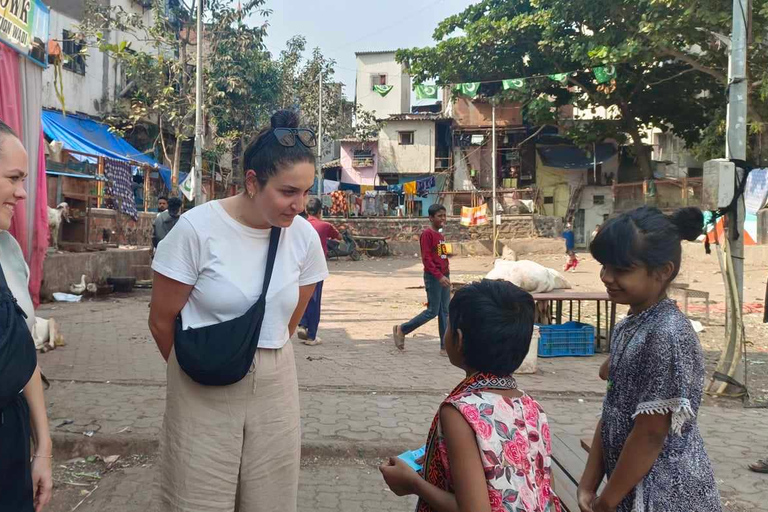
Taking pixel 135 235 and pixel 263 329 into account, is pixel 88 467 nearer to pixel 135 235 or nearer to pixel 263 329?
pixel 263 329

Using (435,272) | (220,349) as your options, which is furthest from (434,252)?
(220,349)

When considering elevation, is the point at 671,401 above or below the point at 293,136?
below

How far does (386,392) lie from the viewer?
18.5 feet

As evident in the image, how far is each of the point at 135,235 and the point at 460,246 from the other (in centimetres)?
1397

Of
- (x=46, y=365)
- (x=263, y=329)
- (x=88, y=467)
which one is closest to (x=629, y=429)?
(x=263, y=329)

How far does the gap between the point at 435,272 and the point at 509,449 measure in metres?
5.80

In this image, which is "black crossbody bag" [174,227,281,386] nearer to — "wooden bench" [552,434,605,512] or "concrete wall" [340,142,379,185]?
"wooden bench" [552,434,605,512]

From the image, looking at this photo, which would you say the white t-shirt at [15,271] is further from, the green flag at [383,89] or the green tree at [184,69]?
the green flag at [383,89]

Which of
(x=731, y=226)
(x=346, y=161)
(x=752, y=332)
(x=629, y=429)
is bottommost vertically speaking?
(x=752, y=332)

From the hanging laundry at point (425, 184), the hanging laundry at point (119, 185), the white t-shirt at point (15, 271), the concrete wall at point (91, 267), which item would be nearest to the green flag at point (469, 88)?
the hanging laundry at point (425, 184)

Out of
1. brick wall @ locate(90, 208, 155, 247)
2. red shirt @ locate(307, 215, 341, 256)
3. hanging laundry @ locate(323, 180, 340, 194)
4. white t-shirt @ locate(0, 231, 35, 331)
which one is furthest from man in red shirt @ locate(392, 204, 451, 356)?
hanging laundry @ locate(323, 180, 340, 194)

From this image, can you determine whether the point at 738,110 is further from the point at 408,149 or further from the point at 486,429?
the point at 408,149

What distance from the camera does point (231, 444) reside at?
1.96 m

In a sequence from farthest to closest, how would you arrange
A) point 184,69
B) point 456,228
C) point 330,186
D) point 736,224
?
1. point 330,186
2. point 456,228
3. point 184,69
4. point 736,224
